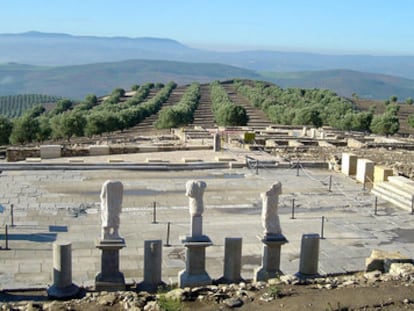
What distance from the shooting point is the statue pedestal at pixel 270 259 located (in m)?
14.0

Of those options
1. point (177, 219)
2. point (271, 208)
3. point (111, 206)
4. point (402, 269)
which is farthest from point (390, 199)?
point (111, 206)

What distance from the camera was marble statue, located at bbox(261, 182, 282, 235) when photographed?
13828 mm

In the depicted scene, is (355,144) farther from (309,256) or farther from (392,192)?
(309,256)

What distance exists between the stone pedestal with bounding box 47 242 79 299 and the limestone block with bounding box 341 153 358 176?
18.4m

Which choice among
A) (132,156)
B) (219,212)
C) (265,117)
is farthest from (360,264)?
(265,117)

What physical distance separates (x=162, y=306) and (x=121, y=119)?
221 feet

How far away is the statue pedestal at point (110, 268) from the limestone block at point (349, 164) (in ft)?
57.1

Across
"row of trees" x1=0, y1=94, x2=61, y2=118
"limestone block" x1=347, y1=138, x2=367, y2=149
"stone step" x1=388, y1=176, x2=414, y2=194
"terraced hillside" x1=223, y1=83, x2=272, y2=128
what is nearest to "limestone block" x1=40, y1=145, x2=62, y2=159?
"stone step" x1=388, y1=176, x2=414, y2=194

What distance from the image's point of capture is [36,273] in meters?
14.4

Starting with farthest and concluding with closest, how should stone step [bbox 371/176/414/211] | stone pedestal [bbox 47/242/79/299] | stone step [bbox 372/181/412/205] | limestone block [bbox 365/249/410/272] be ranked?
stone step [bbox 372/181/412/205] < stone step [bbox 371/176/414/211] < limestone block [bbox 365/249/410/272] < stone pedestal [bbox 47/242/79/299]

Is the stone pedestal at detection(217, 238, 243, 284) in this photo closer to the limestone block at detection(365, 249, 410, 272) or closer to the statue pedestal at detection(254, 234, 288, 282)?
the statue pedestal at detection(254, 234, 288, 282)

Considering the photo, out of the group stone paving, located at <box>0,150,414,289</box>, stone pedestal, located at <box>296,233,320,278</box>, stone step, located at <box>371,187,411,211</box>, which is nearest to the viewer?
stone pedestal, located at <box>296,233,320,278</box>

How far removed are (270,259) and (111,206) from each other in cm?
396

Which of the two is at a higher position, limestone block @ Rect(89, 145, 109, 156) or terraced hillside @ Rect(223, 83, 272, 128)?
limestone block @ Rect(89, 145, 109, 156)
